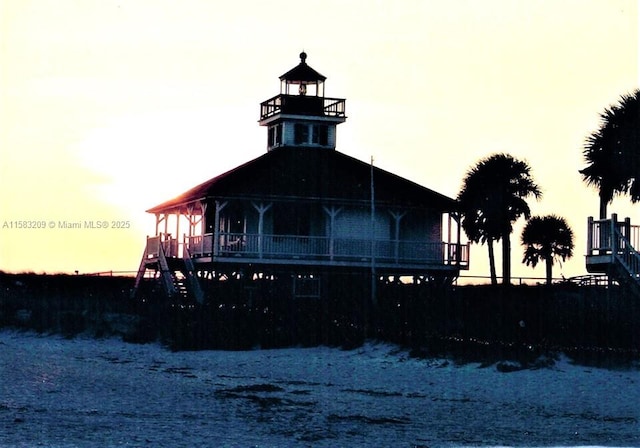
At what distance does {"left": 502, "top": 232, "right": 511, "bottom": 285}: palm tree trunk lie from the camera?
213ft

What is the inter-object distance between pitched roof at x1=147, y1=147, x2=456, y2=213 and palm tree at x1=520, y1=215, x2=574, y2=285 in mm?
14644

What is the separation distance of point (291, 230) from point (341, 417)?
82.1 feet

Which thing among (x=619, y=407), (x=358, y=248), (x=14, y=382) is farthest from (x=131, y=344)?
(x=619, y=407)

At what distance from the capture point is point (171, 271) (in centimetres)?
5353

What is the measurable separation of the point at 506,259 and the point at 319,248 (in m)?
16.0

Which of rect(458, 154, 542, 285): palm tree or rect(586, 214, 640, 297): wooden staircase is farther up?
rect(458, 154, 542, 285): palm tree

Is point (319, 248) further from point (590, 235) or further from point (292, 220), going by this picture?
point (590, 235)

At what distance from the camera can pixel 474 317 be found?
44812 millimetres

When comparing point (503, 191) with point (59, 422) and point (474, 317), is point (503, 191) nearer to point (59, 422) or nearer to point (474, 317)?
point (474, 317)

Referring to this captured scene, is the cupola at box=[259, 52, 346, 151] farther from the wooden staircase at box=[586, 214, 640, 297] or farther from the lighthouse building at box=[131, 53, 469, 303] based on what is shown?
the wooden staircase at box=[586, 214, 640, 297]

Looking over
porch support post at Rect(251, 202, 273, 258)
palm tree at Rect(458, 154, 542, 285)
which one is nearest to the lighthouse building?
porch support post at Rect(251, 202, 273, 258)

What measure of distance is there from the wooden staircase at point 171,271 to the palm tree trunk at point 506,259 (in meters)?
15.8

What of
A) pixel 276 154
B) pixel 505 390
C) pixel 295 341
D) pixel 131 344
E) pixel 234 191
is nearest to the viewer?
pixel 505 390

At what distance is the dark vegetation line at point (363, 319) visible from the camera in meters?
36.6
